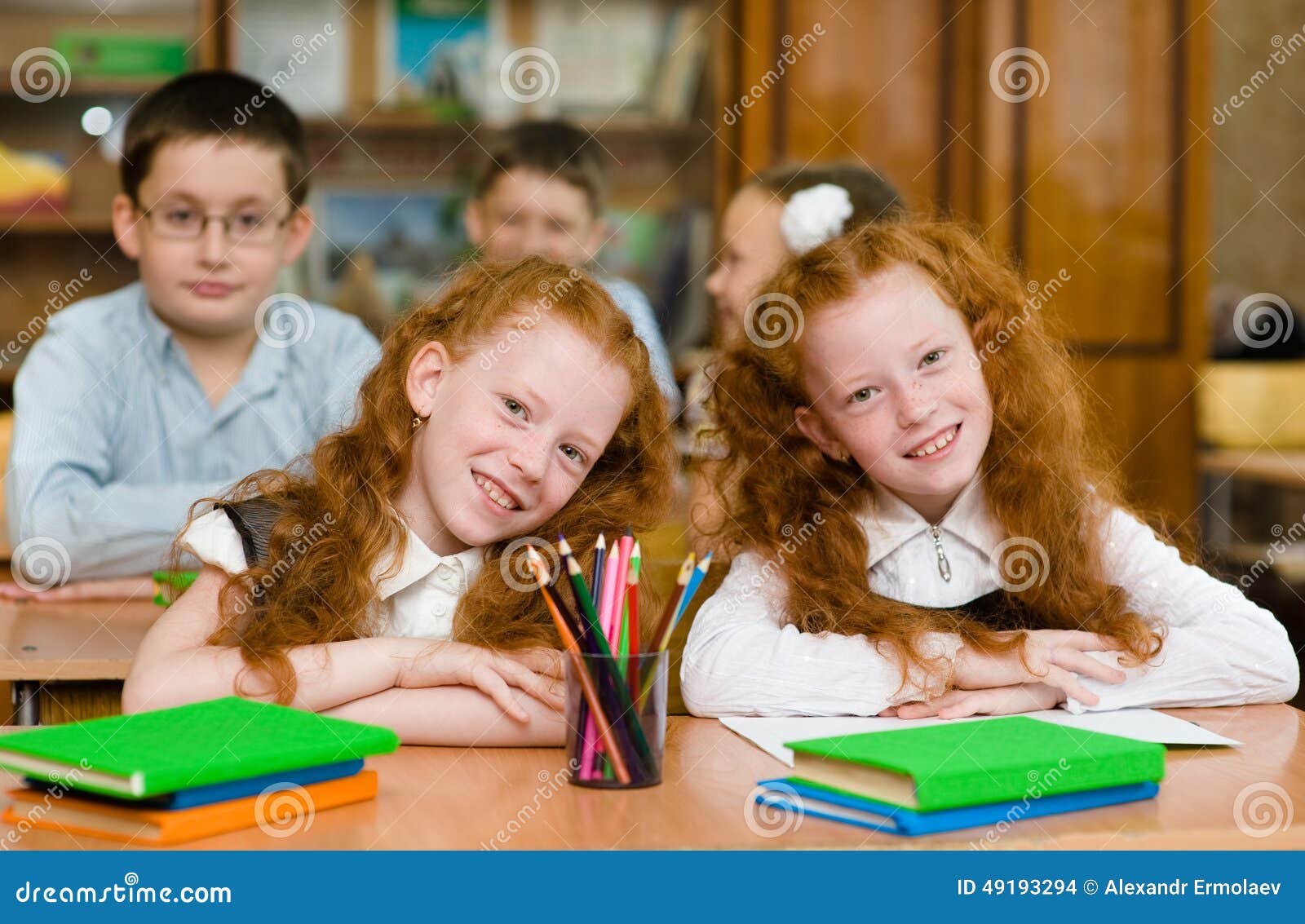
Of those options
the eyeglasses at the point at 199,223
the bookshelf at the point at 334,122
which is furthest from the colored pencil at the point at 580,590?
A: the bookshelf at the point at 334,122

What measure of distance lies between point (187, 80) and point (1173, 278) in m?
3.20

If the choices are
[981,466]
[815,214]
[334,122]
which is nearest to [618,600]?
[981,466]

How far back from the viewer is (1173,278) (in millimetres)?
4555

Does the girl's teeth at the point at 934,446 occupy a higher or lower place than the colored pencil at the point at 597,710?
higher

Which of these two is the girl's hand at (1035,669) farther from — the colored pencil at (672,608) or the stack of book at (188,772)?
the stack of book at (188,772)

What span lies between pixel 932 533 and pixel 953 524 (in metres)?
0.02

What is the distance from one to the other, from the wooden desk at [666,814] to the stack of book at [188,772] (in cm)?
2

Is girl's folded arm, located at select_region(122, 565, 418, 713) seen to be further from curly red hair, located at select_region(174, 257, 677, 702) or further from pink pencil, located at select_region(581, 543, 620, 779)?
pink pencil, located at select_region(581, 543, 620, 779)

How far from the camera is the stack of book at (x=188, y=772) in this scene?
0.92 m

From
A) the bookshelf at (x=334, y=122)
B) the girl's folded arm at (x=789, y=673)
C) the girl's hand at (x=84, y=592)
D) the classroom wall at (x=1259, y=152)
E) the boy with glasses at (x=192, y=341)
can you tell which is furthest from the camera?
the classroom wall at (x=1259, y=152)

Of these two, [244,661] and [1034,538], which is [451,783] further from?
[1034,538]
